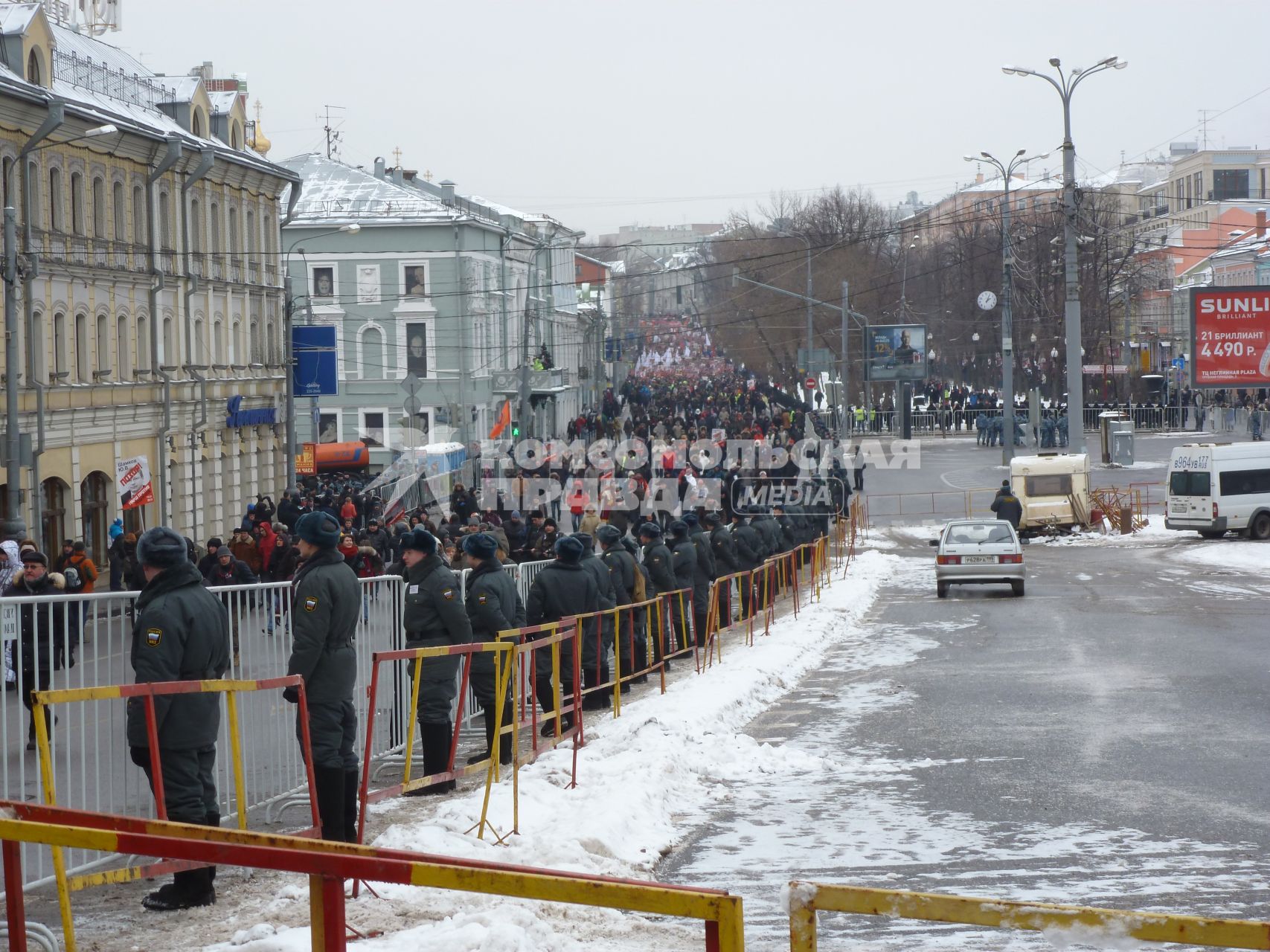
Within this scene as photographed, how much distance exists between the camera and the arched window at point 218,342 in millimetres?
40938

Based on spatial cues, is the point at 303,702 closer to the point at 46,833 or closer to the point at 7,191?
the point at 46,833

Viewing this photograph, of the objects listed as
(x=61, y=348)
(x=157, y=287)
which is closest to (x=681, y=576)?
(x=61, y=348)

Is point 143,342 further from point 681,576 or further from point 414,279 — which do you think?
point 414,279

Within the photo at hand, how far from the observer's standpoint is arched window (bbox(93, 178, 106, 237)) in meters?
33.5

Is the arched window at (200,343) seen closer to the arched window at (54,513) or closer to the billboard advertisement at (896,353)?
the arched window at (54,513)

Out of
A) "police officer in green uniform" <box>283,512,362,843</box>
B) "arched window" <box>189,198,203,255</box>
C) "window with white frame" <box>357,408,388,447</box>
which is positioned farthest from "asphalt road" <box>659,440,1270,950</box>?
"window with white frame" <box>357,408,388,447</box>

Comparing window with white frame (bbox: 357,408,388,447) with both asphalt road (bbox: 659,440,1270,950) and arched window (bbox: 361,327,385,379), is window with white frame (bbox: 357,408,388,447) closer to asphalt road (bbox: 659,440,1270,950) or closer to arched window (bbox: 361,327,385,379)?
arched window (bbox: 361,327,385,379)

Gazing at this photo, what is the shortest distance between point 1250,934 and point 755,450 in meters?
35.6

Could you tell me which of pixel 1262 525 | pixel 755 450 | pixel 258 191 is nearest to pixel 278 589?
pixel 755 450

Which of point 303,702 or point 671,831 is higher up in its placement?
point 303,702

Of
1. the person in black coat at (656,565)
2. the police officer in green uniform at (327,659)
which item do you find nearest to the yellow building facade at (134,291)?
the person in black coat at (656,565)

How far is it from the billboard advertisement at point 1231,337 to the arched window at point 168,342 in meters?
31.7

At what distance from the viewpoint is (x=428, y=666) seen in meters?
9.80

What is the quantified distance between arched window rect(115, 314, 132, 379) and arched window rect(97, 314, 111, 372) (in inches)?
16.0
